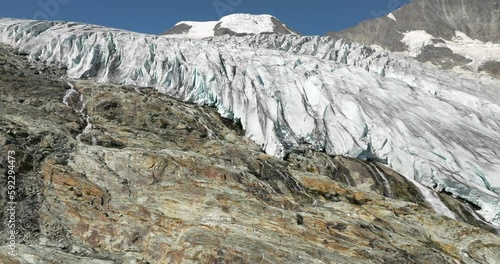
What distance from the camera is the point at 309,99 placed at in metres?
35.8

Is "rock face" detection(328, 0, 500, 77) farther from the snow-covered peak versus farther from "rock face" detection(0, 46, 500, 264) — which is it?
"rock face" detection(0, 46, 500, 264)

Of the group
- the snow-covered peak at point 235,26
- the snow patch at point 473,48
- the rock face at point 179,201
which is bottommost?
the rock face at point 179,201

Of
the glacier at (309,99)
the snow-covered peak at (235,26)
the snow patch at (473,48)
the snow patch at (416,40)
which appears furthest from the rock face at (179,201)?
the snow patch at (416,40)

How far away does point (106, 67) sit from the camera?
3444 cm

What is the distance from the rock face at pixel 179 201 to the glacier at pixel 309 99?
8.93 ft

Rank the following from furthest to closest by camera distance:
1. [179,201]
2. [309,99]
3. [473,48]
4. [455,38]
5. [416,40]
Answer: [455,38] < [416,40] < [473,48] < [309,99] < [179,201]

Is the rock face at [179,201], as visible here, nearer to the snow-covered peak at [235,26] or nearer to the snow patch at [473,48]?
the snow-covered peak at [235,26]

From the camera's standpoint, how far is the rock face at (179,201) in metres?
15.5

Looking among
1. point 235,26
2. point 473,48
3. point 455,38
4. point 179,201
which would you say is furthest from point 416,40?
point 179,201

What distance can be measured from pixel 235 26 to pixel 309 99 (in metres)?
121

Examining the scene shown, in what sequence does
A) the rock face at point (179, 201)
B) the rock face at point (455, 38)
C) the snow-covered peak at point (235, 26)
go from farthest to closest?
the rock face at point (455, 38) < the snow-covered peak at point (235, 26) < the rock face at point (179, 201)

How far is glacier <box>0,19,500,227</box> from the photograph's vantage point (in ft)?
99.1

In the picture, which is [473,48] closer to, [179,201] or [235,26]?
[235,26]

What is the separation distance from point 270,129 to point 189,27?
469 feet
